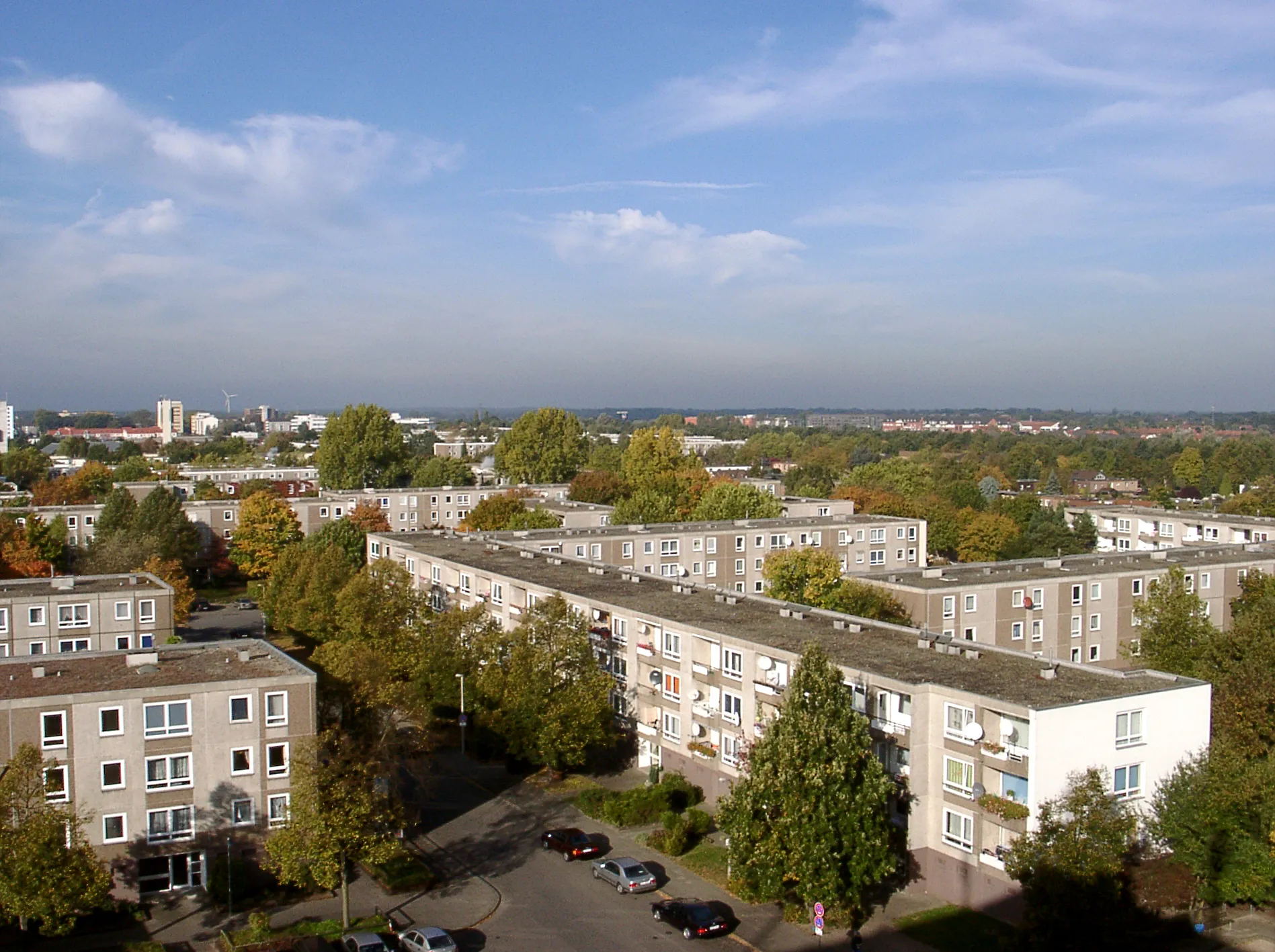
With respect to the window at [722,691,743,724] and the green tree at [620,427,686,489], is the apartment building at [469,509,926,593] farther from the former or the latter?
the green tree at [620,427,686,489]

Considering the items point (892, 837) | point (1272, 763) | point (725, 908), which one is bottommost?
point (725, 908)

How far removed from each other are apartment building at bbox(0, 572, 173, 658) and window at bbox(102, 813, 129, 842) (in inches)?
697

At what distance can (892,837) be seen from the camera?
85.0ft

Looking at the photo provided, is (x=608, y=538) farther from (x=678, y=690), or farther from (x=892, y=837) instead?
(x=892, y=837)

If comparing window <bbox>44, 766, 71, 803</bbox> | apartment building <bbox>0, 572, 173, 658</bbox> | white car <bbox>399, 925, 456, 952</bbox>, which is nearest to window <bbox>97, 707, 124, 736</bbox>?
window <bbox>44, 766, 71, 803</bbox>

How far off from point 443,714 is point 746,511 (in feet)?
107

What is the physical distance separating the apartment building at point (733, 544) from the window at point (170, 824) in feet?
94.3

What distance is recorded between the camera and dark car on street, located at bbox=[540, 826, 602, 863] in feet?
94.8

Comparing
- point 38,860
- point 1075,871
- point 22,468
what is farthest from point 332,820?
point 22,468

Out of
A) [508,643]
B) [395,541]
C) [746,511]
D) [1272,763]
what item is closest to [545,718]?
[508,643]

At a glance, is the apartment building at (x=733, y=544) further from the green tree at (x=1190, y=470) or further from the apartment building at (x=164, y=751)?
the green tree at (x=1190, y=470)

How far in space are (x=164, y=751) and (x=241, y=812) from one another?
2.35 m

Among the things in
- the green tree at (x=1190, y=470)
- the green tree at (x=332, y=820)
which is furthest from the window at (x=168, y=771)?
the green tree at (x=1190, y=470)

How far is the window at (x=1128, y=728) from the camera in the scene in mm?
24656
